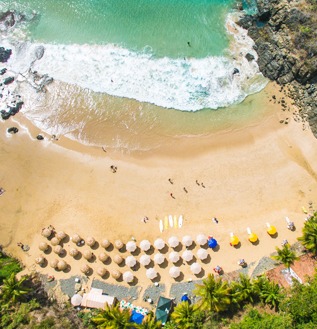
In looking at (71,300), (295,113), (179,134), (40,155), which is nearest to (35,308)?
(71,300)

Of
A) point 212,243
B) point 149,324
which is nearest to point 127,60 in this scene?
point 212,243

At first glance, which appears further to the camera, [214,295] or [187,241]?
[187,241]

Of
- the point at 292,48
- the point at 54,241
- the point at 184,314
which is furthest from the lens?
the point at 292,48

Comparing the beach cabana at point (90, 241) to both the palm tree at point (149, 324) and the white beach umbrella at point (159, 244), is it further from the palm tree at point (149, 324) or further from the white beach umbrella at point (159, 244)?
the palm tree at point (149, 324)

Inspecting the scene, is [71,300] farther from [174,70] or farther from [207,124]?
[174,70]

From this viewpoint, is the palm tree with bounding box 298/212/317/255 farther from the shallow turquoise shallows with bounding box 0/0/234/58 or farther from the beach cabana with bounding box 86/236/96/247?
the shallow turquoise shallows with bounding box 0/0/234/58

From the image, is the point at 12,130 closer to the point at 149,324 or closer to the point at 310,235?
the point at 149,324

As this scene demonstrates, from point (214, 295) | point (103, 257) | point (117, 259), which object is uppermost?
point (214, 295)
